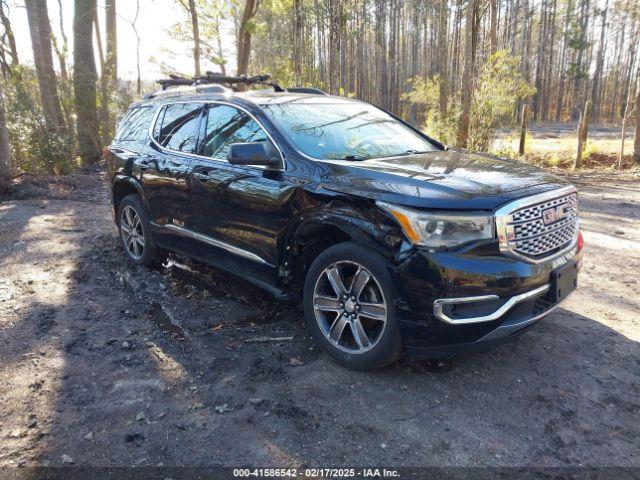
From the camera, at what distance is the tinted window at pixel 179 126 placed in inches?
184

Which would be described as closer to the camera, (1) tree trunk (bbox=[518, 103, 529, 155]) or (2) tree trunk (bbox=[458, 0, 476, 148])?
(2) tree trunk (bbox=[458, 0, 476, 148])

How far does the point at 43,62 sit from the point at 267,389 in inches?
535

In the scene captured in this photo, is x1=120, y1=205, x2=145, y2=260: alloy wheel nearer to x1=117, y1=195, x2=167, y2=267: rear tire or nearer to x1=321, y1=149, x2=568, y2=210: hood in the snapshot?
x1=117, y1=195, x2=167, y2=267: rear tire

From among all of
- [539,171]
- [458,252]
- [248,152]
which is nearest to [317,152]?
[248,152]

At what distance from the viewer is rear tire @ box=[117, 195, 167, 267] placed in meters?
5.33

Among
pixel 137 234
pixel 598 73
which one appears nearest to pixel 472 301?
pixel 137 234

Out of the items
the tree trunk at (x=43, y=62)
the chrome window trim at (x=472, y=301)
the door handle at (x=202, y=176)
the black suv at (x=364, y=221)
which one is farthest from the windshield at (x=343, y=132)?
the tree trunk at (x=43, y=62)

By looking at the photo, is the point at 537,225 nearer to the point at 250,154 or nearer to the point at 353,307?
the point at 353,307

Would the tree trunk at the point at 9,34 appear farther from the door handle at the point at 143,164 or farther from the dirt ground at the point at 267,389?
the dirt ground at the point at 267,389

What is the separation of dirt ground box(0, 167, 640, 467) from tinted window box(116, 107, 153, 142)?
1.66 metres

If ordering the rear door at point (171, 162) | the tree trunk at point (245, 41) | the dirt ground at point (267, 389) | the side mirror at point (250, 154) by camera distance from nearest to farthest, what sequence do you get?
the dirt ground at point (267, 389) → the side mirror at point (250, 154) → the rear door at point (171, 162) → the tree trunk at point (245, 41)
